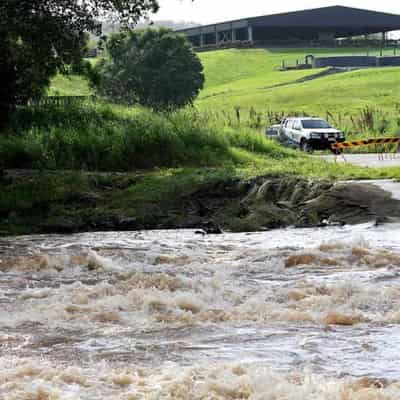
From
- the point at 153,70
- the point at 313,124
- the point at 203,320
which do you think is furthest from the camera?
the point at 153,70

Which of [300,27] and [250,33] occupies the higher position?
[300,27]

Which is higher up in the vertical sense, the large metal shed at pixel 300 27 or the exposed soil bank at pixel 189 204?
the large metal shed at pixel 300 27

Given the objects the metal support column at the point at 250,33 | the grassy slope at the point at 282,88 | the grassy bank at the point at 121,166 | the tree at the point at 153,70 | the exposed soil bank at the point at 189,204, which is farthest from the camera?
the metal support column at the point at 250,33

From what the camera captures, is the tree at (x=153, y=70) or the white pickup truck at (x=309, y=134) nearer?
the white pickup truck at (x=309, y=134)

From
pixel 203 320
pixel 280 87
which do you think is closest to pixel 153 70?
pixel 280 87

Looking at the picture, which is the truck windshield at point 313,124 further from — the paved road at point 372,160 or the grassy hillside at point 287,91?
the paved road at point 372,160

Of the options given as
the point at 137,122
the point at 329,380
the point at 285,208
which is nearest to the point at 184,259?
the point at 285,208

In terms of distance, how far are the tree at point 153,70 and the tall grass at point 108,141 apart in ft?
112

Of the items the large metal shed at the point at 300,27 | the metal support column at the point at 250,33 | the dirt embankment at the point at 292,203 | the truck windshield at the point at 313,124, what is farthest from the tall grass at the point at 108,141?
the metal support column at the point at 250,33

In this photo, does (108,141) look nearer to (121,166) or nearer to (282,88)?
(121,166)

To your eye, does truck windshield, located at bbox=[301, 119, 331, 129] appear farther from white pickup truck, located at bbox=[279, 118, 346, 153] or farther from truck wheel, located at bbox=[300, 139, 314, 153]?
truck wheel, located at bbox=[300, 139, 314, 153]

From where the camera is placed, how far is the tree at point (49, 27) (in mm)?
22656

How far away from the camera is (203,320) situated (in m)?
10.7

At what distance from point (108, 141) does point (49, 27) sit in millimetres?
5017
